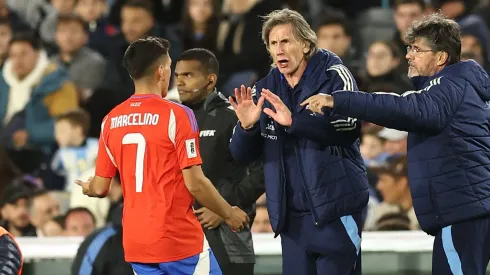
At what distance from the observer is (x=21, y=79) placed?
33.4 ft

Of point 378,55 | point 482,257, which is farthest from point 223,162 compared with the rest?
point 378,55

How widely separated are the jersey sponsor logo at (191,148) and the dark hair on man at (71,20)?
5956 mm

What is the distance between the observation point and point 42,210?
879 centimetres

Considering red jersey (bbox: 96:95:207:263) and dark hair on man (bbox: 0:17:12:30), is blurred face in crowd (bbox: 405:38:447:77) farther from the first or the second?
dark hair on man (bbox: 0:17:12:30)

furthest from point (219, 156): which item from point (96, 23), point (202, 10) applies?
point (96, 23)

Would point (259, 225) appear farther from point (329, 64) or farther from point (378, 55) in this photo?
point (329, 64)

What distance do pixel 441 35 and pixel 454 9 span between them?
5273mm

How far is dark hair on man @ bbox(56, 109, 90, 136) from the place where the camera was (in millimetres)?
9461

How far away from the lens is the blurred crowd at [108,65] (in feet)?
29.0

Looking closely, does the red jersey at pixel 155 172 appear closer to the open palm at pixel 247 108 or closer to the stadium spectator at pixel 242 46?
the open palm at pixel 247 108

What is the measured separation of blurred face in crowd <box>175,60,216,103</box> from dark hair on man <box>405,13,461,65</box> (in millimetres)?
1270

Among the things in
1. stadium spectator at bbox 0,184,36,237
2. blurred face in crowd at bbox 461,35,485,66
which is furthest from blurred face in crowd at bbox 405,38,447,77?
stadium spectator at bbox 0,184,36,237

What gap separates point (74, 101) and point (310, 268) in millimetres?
5544

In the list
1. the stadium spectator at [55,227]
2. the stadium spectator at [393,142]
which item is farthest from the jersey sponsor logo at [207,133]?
the stadium spectator at [393,142]
